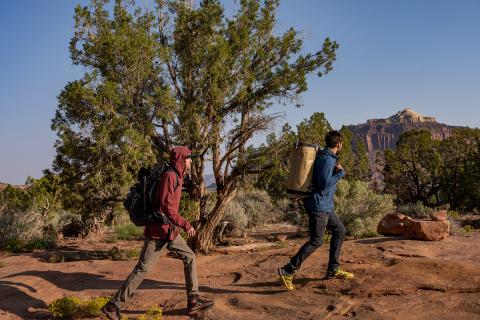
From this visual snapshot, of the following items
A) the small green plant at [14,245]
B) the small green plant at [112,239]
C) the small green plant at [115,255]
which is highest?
the small green plant at [14,245]

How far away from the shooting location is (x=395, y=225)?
10.2 metres

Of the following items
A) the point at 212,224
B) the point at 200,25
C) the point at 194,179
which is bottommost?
the point at 212,224

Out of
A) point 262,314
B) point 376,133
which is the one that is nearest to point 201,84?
point 262,314

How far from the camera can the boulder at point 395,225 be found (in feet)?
32.7

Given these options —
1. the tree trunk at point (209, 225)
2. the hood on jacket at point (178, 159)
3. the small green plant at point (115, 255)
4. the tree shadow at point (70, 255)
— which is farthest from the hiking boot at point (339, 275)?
the tree shadow at point (70, 255)

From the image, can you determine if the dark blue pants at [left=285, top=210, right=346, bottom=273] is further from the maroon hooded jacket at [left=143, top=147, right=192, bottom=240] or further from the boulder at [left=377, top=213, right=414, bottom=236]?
the boulder at [left=377, top=213, right=414, bottom=236]

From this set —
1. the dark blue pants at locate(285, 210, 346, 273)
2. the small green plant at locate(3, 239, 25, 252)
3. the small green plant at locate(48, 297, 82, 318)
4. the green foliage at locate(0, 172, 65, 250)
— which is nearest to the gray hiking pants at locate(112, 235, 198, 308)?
the small green plant at locate(48, 297, 82, 318)

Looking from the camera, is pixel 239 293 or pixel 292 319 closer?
pixel 292 319

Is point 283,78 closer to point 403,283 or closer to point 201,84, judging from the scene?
point 201,84

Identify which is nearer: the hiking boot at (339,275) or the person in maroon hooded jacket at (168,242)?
the person in maroon hooded jacket at (168,242)

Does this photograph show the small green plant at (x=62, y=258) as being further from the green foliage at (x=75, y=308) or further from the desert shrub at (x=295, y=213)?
the desert shrub at (x=295, y=213)

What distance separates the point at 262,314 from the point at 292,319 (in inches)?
15.5

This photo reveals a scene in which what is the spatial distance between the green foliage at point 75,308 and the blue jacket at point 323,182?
301 centimetres

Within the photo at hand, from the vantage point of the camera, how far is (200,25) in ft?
31.7
